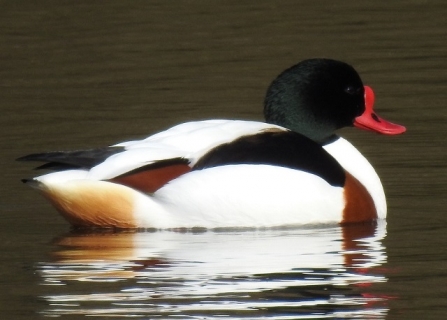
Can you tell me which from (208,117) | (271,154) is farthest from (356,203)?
(208,117)

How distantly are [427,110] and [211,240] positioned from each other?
4.27 meters

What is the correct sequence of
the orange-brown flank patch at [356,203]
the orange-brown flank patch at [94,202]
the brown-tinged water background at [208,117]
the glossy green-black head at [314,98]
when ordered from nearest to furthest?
1. the brown-tinged water background at [208,117]
2. the orange-brown flank patch at [94,202]
3. the orange-brown flank patch at [356,203]
4. the glossy green-black head at [314,98]

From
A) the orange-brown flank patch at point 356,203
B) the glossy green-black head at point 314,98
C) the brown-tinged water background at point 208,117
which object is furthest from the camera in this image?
the glossy green-black head at point 314,98

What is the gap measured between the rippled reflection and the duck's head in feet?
2.95

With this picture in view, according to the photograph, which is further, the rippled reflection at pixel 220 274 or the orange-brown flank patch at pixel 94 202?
the orange-brown flank patch at pixel 94 202

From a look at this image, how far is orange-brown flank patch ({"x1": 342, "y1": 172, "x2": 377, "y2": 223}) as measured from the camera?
9.48m

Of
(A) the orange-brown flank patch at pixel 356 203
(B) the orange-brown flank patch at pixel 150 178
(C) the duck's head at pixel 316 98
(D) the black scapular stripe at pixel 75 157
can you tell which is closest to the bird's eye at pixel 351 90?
(C) the duck's head at pixel 316 98

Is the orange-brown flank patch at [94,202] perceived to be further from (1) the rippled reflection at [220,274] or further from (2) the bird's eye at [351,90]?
(2) the bird's eye at [351,90]

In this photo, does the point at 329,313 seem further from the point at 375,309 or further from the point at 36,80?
the point at 36,80

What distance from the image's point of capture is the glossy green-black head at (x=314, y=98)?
32.2 feet

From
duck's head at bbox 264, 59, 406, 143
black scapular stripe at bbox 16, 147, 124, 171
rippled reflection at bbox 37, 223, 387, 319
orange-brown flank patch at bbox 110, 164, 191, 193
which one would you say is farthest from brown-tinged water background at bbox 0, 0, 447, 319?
duck's head at bbox 264, 59, 406, 143

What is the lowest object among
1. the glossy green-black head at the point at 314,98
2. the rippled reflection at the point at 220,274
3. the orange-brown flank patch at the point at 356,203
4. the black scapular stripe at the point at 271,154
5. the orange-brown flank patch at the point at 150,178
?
the rippled reflection at the point at 220,274

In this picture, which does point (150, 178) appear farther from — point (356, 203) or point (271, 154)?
point (356, 203)

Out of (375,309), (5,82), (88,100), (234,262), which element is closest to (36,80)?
(5,82)
